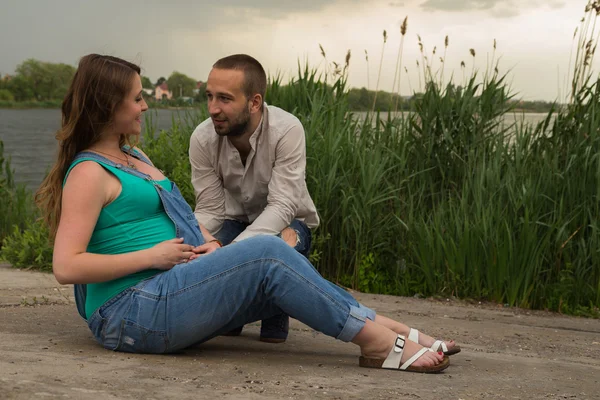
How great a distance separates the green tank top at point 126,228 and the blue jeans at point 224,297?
4cm

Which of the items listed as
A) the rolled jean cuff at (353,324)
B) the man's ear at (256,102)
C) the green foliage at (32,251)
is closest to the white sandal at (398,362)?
the rolled jean cuff at (353,324)

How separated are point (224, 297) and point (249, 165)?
46.4 inches

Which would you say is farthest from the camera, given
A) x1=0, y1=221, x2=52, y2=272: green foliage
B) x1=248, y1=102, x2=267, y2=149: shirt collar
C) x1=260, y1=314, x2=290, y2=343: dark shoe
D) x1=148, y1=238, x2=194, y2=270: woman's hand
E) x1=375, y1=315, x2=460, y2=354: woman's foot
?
x1=0, y1=221, x2=52, y2=272: green foliage

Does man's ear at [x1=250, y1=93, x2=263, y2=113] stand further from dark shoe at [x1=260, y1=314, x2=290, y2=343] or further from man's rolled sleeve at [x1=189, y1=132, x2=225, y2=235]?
dark shoe at [x1=260, y1=314, x2=290, y2=343]

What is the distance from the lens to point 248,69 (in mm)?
3869

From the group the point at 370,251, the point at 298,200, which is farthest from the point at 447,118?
the point at 298,200

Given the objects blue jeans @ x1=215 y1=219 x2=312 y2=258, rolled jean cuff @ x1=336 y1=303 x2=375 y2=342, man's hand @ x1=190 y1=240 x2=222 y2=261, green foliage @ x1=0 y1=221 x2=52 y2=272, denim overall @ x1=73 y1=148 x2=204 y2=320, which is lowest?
Result: green foliage @ x1=0 y1=221 x2=52 y2=272

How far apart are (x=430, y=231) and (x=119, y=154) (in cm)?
300

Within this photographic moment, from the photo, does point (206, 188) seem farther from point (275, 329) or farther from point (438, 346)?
point (438, 346)

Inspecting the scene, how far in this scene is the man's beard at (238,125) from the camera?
3850 millimetres

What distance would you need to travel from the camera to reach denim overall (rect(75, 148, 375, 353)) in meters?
2.94

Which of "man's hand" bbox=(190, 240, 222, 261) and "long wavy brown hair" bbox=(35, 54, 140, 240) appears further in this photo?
"man's hand" bbox=(190, 240, 222, 261)

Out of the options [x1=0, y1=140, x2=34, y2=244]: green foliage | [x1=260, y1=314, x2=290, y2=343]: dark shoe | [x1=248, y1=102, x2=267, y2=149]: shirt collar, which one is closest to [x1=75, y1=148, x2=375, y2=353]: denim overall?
[x1=260, y1=314, x2=290, y2=343]: dark shoe

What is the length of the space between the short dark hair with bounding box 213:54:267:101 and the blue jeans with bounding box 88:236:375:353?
3.62 ft
